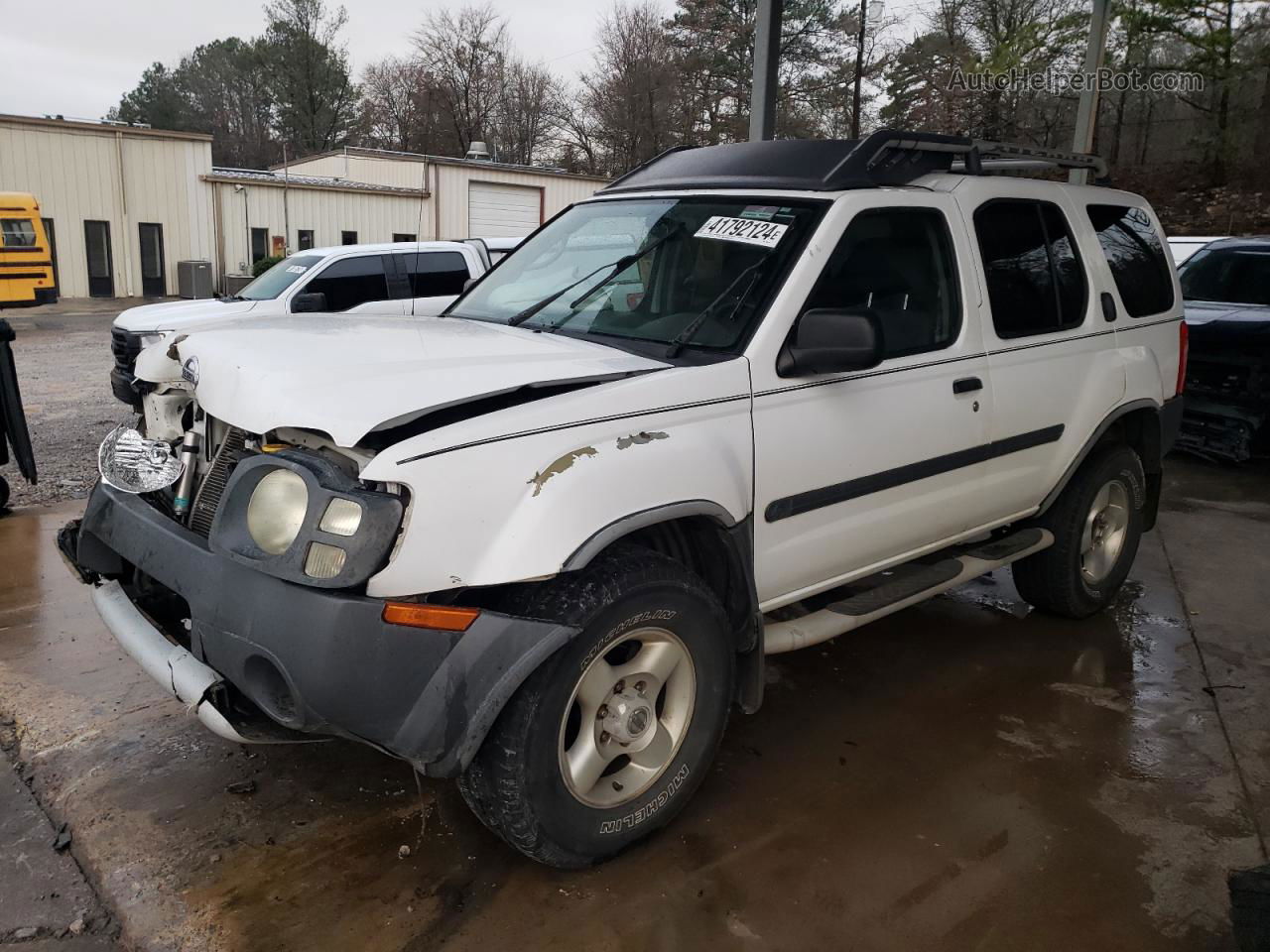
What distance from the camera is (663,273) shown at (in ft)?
11.7

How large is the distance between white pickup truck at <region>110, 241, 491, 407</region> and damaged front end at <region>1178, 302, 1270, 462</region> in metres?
7.09

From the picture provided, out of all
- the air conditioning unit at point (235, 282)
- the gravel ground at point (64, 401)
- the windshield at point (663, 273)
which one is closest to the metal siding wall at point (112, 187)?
the air conditioning unit at point (235, 282)

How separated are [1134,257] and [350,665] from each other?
14.4 feet

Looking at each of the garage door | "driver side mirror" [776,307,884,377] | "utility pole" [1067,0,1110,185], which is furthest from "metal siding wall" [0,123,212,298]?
"driver side mirror" [776,307,884,377]

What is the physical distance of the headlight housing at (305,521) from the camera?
240 cm

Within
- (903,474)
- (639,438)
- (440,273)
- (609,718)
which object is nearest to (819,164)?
(903,474)

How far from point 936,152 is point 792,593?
1.98 m

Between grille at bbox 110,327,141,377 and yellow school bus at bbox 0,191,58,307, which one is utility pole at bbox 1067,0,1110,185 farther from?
yellow school bus at bbox 0,191,58,307

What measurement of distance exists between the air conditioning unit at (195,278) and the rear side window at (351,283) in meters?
19.1

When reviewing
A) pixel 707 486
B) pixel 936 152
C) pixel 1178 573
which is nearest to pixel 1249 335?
pixel 1178 573

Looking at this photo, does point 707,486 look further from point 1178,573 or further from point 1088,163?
point 1178,573

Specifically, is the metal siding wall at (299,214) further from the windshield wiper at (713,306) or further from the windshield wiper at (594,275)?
the windshield wiper at (713,306)

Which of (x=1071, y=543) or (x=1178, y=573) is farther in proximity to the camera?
(x=1178, y=573)

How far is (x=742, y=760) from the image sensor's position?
3621mm
